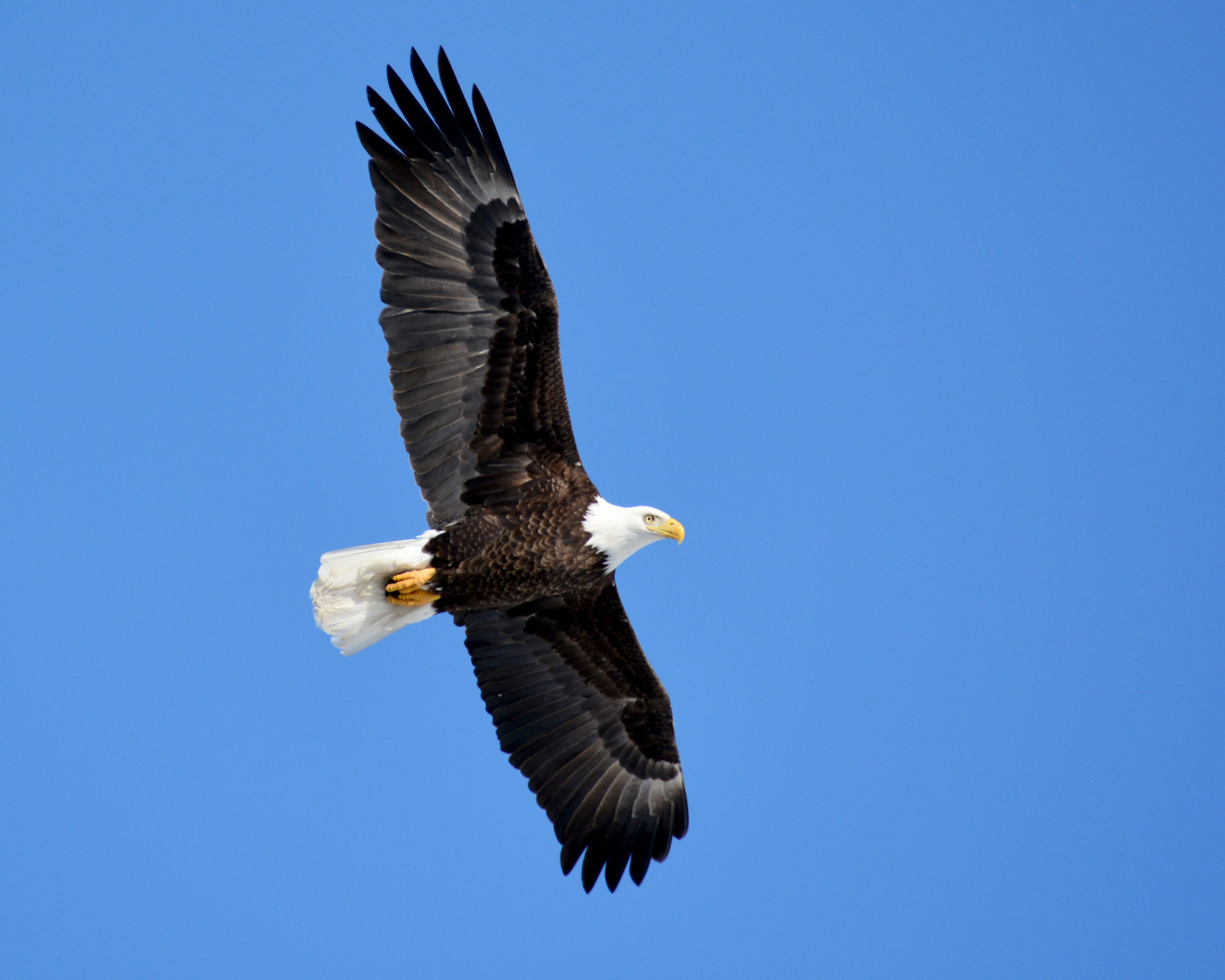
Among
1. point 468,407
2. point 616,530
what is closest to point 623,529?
point 616,530

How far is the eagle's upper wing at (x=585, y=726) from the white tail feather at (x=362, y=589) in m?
0.90

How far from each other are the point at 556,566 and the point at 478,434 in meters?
1.07

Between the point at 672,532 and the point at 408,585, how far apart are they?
189cm

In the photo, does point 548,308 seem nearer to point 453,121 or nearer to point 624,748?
point 453,121

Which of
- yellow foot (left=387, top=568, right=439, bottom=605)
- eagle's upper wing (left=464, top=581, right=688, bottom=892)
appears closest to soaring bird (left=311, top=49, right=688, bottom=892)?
yellow foot (left=387, top=568, right=439, bottom=605)

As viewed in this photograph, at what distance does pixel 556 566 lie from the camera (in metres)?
8.85

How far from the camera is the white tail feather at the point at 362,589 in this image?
8.65 m

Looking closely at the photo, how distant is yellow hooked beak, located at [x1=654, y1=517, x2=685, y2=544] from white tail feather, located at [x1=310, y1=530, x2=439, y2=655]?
158cm

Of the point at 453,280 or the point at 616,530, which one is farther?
the point at 616,530

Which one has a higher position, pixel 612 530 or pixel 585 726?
pixel 612 530

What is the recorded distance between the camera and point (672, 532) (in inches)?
355

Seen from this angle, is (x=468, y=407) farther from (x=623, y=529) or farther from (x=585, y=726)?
(x=585, y=726)

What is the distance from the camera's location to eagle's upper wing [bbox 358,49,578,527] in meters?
8.47

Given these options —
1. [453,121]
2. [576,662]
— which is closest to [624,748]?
[576,662]
